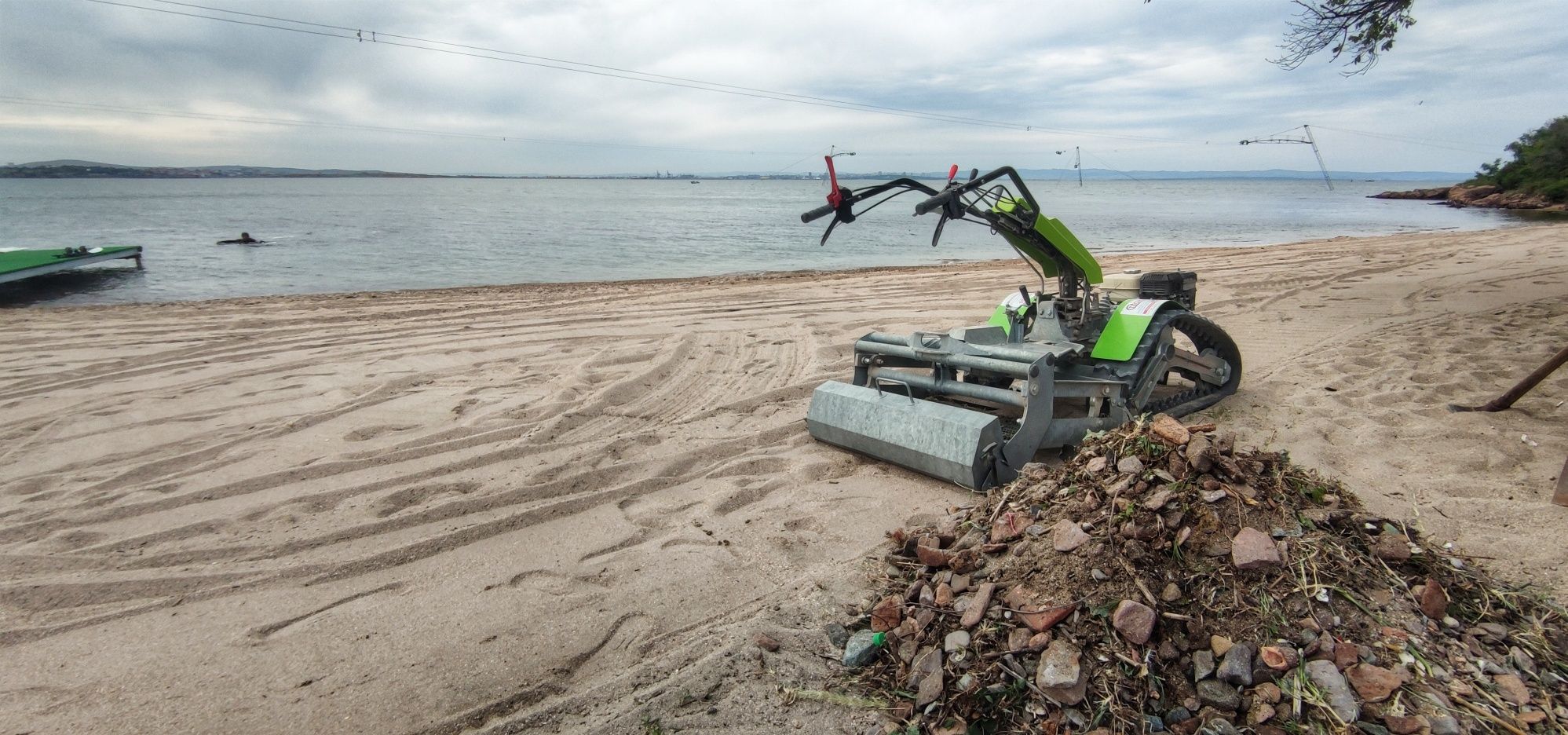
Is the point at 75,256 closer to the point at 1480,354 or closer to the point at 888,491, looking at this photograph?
the point at 888,491

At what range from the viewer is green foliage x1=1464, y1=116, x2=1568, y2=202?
38656mm

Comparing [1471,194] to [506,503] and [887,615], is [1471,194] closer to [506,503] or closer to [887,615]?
[887,615]

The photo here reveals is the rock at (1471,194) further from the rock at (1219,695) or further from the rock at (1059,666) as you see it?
the rock at (1059,666)

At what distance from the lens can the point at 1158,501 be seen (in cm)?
277

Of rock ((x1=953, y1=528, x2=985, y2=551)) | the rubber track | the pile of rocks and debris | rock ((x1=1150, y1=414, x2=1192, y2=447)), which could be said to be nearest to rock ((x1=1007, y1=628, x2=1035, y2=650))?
the pile of rocks and debris

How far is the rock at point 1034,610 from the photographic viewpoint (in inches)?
100

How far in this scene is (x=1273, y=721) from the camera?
7.21 ft

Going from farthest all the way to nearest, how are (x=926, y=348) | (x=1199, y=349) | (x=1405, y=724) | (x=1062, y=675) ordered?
(x=1199, y=349) < (x=926, y=348) < (x=1062, y=675) < (x=1405, y=724)

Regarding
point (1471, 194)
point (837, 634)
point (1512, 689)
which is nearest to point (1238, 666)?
point (1512, 689)

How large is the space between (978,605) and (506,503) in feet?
9.16

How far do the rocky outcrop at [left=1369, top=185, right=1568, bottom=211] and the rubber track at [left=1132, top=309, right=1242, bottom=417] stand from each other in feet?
144

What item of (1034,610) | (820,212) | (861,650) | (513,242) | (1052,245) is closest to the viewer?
(1034,610)

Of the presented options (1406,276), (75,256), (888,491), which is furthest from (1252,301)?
(75,256)

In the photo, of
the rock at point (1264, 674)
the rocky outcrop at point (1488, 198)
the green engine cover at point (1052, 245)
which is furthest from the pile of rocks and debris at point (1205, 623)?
the rocky outcrop at point (1488, 198)
